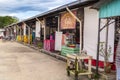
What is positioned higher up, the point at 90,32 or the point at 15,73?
the point at 90,32

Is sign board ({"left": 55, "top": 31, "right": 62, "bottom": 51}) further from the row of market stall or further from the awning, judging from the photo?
the awning

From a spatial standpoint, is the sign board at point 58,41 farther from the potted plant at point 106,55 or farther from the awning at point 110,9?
the awning at point 110,9

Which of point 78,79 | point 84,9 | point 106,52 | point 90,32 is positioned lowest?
point 78,79

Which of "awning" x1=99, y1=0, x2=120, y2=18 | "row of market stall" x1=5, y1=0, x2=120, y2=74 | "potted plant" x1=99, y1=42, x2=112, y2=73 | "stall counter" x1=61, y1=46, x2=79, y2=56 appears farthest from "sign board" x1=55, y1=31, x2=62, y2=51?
"awning" x1=99, y1=0, x2=120, y2=18

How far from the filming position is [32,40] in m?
28.8

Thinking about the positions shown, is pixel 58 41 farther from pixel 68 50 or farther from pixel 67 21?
pixel 68 50

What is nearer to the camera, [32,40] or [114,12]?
[114,12]

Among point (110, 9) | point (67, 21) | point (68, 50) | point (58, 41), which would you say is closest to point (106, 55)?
point (110, 9)

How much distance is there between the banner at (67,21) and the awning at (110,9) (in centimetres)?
519

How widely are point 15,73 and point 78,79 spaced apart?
277 cm

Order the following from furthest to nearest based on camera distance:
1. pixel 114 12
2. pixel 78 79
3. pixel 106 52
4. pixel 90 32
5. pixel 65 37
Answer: pixel 65 37, pixel 90 32, pixel 106 52, pixel 78 79, pixel 114 12

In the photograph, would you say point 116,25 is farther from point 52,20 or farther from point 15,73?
point 52,20

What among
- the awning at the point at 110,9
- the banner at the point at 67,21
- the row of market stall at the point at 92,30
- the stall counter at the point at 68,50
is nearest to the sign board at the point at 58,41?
the row of market stall at the point at 92,30

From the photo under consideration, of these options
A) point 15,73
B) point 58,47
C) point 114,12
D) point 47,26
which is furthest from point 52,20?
point 114,12
